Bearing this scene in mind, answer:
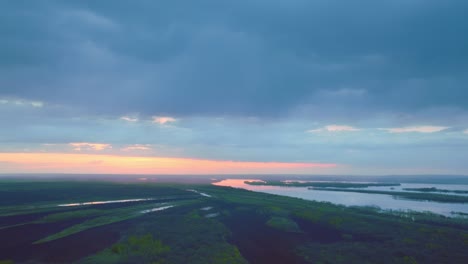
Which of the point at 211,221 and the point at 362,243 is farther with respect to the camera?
the point at 211,221

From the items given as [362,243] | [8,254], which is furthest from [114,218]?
[362,243]

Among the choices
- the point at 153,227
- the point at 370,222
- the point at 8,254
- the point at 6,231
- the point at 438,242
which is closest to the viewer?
the point at 8,254

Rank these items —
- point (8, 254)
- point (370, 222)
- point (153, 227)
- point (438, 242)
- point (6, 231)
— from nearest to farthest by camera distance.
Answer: point (8, 254) < point (438, 242) < point (6, 231) < point (153, 227) < point (370, 222)

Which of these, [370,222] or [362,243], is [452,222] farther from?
[362,243]


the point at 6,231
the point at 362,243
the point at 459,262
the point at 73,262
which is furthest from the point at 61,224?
the point at 459,262

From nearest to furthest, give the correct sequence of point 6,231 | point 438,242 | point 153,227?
point 438,242, point 6,231, point 153,227

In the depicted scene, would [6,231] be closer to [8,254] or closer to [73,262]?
[8,254]

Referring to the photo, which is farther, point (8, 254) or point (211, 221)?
point (211, 221)

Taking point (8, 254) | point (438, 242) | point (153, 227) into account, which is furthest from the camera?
point (153, 227)
